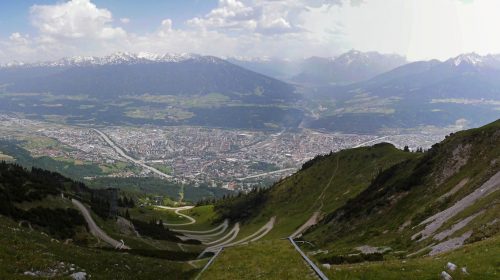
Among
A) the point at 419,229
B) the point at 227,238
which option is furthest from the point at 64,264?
the point at 227,238

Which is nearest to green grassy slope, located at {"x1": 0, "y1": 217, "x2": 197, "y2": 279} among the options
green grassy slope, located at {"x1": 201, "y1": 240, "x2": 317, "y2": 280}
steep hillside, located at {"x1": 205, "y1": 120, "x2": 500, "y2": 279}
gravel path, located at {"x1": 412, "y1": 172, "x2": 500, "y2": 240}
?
green grassy slope, located at {"x1": 201, "y1": 240, "x2": 317, "y2": 280}

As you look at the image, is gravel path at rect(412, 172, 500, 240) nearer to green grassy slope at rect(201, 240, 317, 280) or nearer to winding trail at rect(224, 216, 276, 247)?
green grassy slope at rect(201, 240, 317, 280)

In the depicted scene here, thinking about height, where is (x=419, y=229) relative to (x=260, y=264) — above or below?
below

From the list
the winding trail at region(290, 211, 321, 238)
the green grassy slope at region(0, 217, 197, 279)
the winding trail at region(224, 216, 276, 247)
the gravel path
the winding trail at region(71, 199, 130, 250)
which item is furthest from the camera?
the winding trail at region(224, 216, 276, 247)

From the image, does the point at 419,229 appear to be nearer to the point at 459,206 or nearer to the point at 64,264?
the point at 459,206

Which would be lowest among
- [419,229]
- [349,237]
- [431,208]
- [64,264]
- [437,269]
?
[349,237]

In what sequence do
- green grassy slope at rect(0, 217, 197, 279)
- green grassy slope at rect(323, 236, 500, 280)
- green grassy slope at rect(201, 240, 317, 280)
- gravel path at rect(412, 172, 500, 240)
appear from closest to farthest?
1. green grassy slope at rect(323, 236, 500, 280)
2. green grassy slope at rect(0, 217, 197, 279)
3. green grassy slope at rect(201, 240, 317, 280)
4. gravel path at rect(412, 172, 500, 240)

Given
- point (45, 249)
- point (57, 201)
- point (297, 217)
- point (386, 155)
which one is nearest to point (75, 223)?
point (57, 201)

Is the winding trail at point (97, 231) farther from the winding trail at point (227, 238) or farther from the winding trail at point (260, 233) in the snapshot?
the winding trail at point (227, 238)
